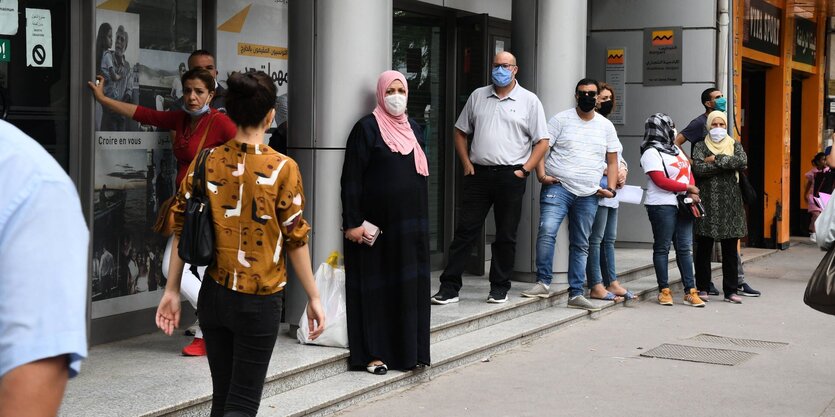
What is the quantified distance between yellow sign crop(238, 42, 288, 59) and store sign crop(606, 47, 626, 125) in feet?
21.1

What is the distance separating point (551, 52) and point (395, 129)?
377 cm

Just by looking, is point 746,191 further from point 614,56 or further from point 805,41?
point 805,41

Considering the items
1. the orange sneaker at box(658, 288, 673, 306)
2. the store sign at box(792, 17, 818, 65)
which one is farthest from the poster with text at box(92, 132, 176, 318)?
the store sign at box(792, 17, 818, 65)

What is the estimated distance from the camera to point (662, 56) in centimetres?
1388

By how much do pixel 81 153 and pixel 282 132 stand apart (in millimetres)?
1288

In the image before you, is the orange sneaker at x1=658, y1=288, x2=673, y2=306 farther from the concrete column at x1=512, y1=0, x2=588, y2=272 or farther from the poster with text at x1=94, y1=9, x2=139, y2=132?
the poster with text at x1=94, y1=9, x2=139, y2=132

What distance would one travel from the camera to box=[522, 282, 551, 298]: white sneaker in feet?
30.7

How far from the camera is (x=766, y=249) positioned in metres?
17.0

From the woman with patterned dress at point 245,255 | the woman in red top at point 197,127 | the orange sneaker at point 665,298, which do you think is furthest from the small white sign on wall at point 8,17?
the orange sneaker at point 665,298

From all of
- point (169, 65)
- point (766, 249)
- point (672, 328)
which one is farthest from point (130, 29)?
point (766, 249)

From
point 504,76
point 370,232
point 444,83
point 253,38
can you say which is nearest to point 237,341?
point 370,232

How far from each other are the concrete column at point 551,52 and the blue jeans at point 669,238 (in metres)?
0.83

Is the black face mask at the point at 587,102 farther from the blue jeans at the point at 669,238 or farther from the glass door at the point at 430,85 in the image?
the glass door at the point at 430,85

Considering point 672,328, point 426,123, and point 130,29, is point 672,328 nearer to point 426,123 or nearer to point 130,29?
point 426,123
